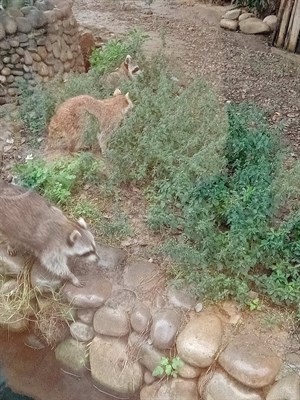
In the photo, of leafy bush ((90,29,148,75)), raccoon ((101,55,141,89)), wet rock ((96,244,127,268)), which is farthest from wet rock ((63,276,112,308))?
leafy bush ((90,29,148,75))

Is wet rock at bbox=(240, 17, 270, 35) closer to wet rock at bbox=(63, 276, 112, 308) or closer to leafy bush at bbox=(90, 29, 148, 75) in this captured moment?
leafy bush at bbox=(90, 29, 148, 75)

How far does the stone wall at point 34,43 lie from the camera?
7051 mm

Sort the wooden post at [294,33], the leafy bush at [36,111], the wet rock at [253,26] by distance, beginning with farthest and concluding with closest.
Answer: the wet rock at [253,26] < the wooden post at [294,33] < the leafy bush at [36,111]

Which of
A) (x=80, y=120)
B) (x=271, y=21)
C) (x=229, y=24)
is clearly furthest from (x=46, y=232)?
(x=271, y=21)

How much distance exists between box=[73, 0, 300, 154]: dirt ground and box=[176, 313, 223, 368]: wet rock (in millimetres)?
2904

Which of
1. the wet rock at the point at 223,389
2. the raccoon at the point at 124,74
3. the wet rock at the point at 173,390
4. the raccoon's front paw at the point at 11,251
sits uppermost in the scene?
the raccoon at the point at 124,74

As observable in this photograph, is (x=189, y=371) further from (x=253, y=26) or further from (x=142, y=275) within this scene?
(x=253, y=26)

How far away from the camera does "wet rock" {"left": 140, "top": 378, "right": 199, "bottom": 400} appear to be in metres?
4.53

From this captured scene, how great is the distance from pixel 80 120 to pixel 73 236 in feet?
5.95

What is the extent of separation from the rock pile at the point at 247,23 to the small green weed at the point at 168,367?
6.79 meters

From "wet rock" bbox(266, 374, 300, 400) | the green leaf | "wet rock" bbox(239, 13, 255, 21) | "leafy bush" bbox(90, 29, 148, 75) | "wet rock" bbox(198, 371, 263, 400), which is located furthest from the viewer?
"wet rock" bbox(239, 13, 255, 21)

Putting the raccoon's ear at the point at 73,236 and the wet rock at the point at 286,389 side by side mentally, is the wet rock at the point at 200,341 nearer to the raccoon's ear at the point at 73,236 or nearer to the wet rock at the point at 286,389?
the wet rock at the point at 286,389

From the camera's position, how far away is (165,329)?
182 inches

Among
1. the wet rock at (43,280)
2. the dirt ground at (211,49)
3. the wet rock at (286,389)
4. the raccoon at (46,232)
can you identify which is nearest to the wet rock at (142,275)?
the raccoon at (46,232)
